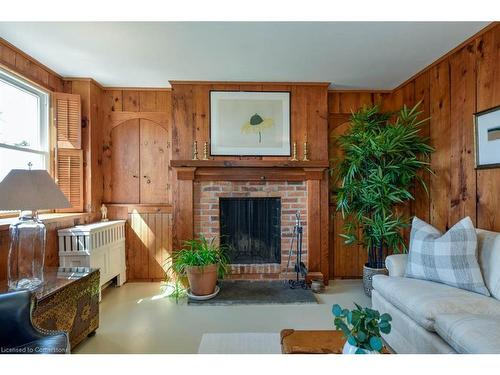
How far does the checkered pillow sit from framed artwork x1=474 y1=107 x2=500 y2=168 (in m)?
0.58

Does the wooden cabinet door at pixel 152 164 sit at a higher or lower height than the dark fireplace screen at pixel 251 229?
higher

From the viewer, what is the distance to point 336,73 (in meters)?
3.02

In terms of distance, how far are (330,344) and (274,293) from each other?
1.64 metres

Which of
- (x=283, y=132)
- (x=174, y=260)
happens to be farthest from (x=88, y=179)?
(x=283, y=132)

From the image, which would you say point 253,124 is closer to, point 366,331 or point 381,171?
point 381,171

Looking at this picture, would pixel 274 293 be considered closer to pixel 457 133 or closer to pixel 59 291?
pixel 59 291

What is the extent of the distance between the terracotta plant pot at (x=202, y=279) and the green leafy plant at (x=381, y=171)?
1.65m

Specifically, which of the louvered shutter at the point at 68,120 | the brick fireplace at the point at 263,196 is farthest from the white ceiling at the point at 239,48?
the brick fireplace at the point at 263,196

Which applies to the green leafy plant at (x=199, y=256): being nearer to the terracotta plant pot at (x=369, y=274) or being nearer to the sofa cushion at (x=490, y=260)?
the terracotta plant pot at (x=369, y=274)

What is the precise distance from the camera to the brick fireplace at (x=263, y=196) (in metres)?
3.23

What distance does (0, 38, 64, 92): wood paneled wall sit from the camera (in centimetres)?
232

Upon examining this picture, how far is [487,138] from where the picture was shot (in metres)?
2.17

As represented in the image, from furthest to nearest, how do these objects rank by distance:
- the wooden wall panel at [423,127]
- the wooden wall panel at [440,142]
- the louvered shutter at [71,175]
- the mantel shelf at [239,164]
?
the mantel shelf at [239,164] → the louvered shutter at [71,175] → the wooden wall panel at [423,127] → the wooden wall panel at [440,142]

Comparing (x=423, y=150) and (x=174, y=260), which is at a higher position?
(x=423, y=150)
